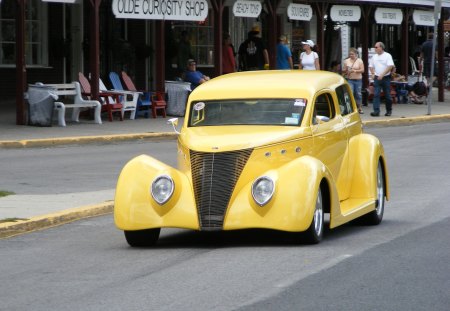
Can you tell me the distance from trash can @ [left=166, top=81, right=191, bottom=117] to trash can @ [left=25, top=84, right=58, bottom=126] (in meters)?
4.48

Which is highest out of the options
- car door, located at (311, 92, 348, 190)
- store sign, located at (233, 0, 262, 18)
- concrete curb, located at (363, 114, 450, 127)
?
store sign, located at (233, 0, 262, 18)

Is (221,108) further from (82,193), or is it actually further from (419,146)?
(419,146)

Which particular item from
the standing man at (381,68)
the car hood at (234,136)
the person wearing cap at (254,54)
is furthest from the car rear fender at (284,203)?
the person wearing cap at (254,54)

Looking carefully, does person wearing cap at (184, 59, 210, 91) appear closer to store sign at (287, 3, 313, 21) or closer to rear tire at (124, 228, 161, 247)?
store sign at (287, 3, 313, 21)

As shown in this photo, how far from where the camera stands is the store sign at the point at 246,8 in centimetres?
3102

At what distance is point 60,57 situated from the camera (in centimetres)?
3209

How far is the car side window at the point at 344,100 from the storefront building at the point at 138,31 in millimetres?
12777

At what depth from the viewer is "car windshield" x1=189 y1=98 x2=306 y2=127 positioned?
1212 centimetres

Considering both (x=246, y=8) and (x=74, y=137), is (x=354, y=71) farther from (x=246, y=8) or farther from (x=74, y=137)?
(x=74, y=137)

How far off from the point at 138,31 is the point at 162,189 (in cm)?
2426

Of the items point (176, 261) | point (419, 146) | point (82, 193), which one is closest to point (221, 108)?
point (176, 261)

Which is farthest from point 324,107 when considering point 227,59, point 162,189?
point 227,59

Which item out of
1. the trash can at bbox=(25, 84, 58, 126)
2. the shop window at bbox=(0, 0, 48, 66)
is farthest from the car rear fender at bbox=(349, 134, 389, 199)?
the shop window at bbox=(0, 0, 48, 66)

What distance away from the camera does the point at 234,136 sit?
1159 centimetres
